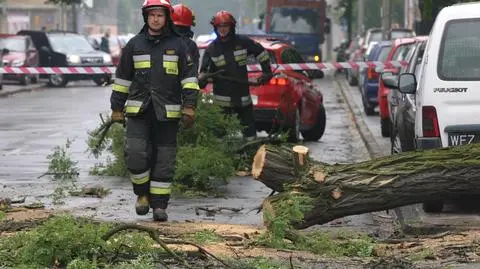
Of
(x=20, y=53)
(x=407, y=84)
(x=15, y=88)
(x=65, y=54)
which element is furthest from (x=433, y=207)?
(x=65, y=54)

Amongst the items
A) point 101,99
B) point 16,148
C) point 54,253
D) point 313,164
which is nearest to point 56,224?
point 54,253

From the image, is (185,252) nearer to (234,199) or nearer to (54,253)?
(54,253)

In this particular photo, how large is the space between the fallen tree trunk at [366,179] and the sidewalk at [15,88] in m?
27.0

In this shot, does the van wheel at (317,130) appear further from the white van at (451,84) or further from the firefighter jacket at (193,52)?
the firefighter jacket at (193,52)

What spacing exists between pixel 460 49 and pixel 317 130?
902cm

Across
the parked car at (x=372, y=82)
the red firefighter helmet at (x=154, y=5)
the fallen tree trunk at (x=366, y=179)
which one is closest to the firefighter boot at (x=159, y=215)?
the fallen tree trunk at (x=366, y=179)

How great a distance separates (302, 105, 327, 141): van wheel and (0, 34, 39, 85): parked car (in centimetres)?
2094

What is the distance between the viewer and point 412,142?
39.3 ft

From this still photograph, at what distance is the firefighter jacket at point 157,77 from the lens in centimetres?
1055

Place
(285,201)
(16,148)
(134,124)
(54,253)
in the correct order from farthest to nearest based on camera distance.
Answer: (16,148) → (134,124) → (285,201) → (54,253)

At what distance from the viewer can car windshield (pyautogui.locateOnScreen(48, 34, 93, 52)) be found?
141 feet

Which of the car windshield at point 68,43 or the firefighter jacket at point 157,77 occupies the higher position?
the firefighter jacket at point 157,77

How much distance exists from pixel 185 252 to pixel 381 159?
239 centimetres

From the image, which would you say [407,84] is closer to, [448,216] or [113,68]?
[448,216]
